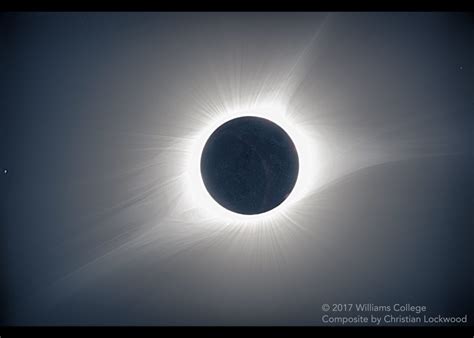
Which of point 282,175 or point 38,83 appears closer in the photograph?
point 282,175

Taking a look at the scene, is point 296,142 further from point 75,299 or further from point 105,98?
point 75,299

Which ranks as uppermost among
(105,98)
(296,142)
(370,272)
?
(105,98)

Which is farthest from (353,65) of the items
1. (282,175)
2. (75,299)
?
(75,299)

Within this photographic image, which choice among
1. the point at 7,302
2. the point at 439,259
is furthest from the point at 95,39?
the point at 439,259

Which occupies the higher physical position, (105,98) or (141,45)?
(141,45)
